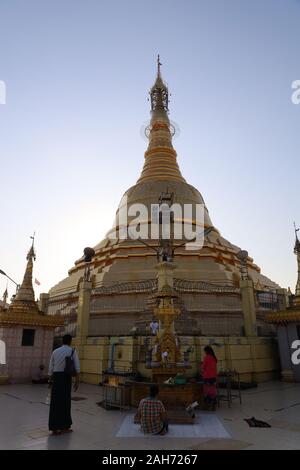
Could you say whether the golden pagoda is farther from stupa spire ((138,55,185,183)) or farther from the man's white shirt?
the man's white shirt

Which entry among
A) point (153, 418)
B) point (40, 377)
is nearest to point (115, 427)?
point (153, 418)

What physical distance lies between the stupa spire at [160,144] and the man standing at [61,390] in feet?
90.0

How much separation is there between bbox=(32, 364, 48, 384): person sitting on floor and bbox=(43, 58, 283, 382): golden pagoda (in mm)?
2121

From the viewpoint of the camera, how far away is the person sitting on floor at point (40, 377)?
14906 mm

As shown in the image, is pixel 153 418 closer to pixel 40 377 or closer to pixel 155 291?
pixel 40 377

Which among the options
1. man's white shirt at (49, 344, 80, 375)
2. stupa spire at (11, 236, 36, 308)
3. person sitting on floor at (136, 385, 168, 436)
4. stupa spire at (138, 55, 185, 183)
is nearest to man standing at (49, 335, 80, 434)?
man's white shirt at (49, 344, 80, 375)

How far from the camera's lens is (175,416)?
7.45m

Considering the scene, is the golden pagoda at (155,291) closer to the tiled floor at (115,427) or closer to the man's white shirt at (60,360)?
the tiled floor at (115,427)

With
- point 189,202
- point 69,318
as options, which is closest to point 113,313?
point 69,318

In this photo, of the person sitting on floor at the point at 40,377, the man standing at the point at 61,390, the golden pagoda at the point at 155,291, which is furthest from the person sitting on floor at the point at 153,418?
the person sitting on floor at the point at 40,377

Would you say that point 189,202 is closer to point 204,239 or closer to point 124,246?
point 204,239

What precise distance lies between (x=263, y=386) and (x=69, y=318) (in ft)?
42.6

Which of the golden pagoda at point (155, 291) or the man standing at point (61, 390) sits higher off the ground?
the golden pagoda at point (155, 291)

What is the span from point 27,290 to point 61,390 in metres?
12.4
